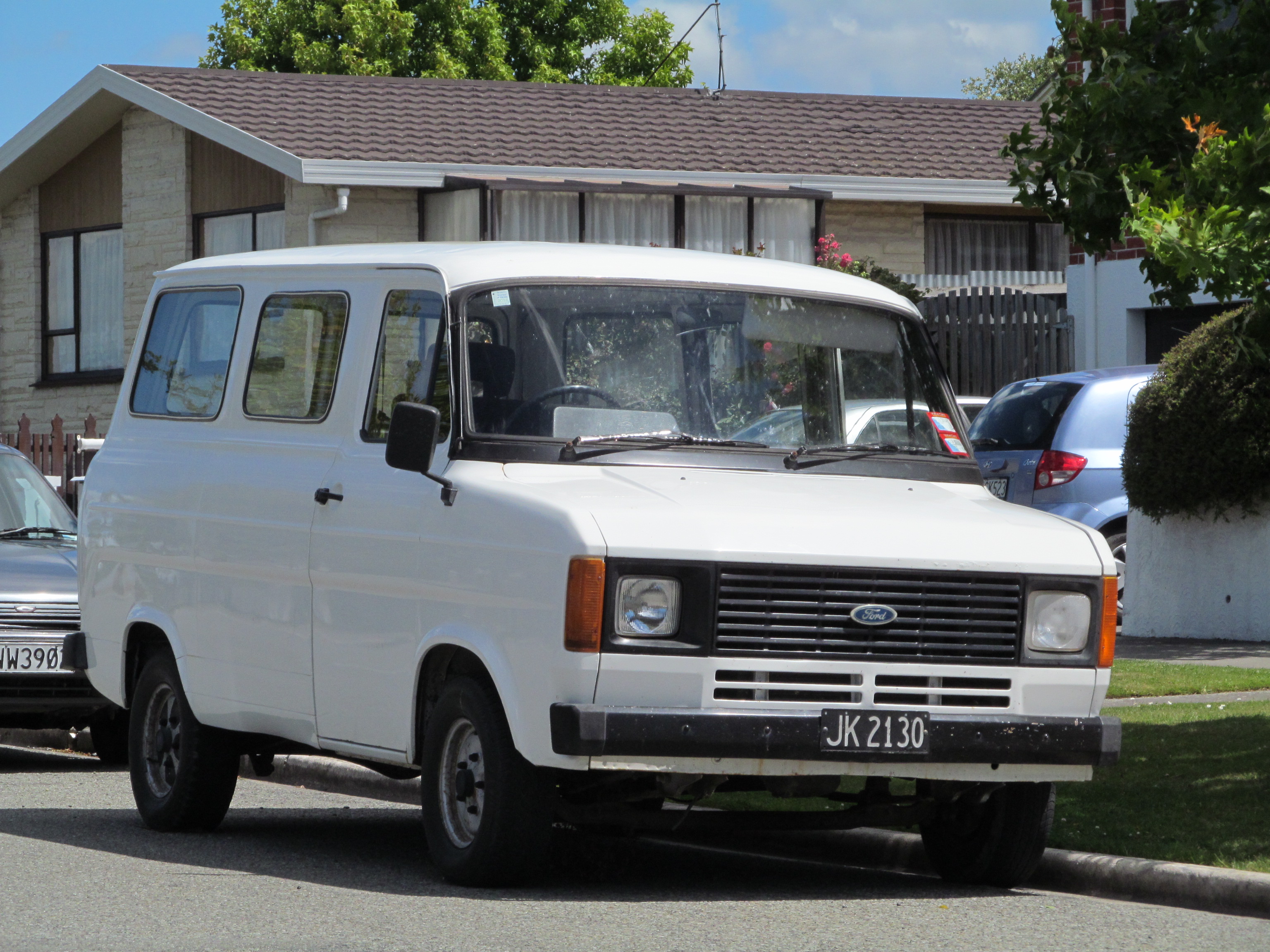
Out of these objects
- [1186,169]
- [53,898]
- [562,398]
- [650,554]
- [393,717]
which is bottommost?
[53,898]

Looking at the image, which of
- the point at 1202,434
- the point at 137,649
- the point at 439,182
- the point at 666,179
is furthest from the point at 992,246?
the point at 137,649

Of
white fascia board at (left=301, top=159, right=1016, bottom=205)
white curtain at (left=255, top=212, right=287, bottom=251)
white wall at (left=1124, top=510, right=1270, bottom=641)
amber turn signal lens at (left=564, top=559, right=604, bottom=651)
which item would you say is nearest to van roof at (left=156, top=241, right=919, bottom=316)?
amber turn signal lens at (left=564, top=559, right=604, bottom=651)

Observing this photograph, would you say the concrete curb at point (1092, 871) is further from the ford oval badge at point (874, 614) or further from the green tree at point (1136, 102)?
the green tree at point (1136, 102)

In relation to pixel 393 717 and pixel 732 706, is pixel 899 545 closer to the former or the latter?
pixel 732 706

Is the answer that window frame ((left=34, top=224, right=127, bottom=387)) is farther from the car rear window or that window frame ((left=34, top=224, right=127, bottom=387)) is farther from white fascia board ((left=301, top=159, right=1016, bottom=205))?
the car rear window

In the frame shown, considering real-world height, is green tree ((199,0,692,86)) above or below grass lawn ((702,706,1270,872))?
above

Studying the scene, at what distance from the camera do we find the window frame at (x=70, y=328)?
29000 millimetres

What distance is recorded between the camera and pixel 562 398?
7656mm

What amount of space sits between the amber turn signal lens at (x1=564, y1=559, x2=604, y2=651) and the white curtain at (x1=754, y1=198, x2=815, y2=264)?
801 inches

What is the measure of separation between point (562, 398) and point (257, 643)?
5.44 ft

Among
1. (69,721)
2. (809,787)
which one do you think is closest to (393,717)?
(809,787)

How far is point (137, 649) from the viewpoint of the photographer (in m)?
9.44

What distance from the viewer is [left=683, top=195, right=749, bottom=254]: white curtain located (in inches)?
1049

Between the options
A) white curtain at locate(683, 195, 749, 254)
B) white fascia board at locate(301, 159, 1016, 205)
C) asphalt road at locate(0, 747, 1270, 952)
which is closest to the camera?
asphalt road at locate(0, 747, 1270, 952)
